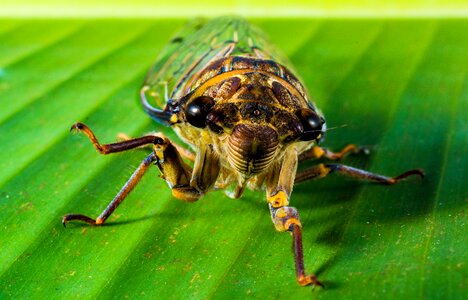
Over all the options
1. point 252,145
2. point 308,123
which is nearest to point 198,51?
point 308,123

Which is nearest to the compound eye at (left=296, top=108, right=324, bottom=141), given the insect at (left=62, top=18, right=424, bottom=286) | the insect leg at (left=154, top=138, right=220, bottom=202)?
the insect at (left=62, top=18, right=424, bottom=286)

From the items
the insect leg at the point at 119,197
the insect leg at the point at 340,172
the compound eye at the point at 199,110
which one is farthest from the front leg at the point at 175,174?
the insect leg at the point at 340,172

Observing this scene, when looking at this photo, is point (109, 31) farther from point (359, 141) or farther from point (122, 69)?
point (359, 141)

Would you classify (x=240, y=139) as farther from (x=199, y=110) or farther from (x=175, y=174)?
(x=175, y=174)

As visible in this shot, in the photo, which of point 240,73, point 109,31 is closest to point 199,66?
point 240,73

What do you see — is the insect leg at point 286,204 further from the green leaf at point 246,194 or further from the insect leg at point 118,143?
the insect leg at point 118,143

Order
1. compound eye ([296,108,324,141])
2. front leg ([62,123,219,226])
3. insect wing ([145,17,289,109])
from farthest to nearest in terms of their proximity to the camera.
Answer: insect wing ([145,17,289,109]) < front leg ([62,123,219,226]) < compound eye ([296,108,324,141])

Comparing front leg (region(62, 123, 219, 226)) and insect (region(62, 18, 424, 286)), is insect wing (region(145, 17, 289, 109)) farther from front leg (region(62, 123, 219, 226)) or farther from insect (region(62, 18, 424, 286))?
front leg (region(62, 123, 219, 226))
